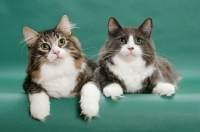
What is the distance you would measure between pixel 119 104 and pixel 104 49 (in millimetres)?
484

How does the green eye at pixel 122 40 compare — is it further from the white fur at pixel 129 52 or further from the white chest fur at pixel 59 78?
the white chest fur at pixel 59 78

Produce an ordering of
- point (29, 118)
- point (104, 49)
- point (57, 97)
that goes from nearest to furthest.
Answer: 1. point (29, 118)
2. point (57, 97)
3. point (104, 49)

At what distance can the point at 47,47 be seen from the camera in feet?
7.54

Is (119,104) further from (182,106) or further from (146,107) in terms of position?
(182,106)

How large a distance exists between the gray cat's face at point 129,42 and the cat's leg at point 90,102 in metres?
0.37

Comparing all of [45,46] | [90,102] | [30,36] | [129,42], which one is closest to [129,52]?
[129,42]

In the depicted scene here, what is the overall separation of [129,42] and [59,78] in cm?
56

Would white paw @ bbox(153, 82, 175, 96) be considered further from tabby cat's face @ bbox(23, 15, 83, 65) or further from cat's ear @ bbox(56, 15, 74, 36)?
Result: cat's ear @ bbox(56, 15, 74, 36)

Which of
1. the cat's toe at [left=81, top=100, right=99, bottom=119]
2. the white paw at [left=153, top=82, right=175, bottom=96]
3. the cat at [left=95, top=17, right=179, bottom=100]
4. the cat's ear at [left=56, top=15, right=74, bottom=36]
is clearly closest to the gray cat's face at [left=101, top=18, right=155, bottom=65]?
the cat at [left=95, top=17, right=179, bottom=100]

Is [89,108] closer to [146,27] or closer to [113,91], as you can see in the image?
[113,91]

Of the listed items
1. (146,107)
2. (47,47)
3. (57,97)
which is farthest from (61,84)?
(146,107)

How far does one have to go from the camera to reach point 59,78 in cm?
236

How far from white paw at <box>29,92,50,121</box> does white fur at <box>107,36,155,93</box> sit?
23.1 inches

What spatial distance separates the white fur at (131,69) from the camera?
8.11 ft
